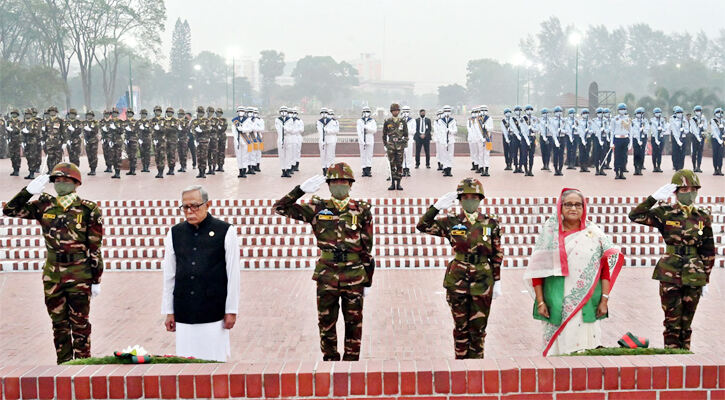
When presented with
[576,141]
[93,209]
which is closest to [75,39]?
[576,141]

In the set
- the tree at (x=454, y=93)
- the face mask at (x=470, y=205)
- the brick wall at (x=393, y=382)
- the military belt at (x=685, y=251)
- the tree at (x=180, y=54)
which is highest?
the tree at (x=180, y=54)

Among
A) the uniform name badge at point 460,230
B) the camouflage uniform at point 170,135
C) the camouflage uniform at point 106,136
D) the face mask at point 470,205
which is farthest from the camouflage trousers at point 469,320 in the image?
the camouflage uniform at point 106,136

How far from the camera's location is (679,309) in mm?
6172

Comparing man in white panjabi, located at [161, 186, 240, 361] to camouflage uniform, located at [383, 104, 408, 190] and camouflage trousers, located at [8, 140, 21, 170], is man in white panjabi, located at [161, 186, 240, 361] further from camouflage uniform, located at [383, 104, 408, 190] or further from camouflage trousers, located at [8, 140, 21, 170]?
camouflage trousers, located at [8, 140, 21, 170]

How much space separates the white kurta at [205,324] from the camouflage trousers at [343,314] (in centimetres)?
88

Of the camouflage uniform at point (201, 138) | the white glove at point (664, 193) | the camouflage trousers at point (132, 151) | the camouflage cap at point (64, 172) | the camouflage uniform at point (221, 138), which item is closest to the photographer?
the white glove at point (664, 193)

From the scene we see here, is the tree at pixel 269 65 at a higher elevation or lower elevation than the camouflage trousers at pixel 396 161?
higher

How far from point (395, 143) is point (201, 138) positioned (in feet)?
17.7

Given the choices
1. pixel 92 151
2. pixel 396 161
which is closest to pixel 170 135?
pixel 92 151

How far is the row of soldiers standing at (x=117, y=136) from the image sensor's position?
1861cm

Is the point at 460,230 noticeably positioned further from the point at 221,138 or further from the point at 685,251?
the point at 221,138

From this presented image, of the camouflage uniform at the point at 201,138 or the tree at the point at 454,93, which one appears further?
the tree at the point at 454,93

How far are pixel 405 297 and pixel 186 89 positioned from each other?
293ft

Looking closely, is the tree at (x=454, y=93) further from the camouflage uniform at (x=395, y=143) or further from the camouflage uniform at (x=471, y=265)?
the camouflage uniform at (x=471, y=265)
